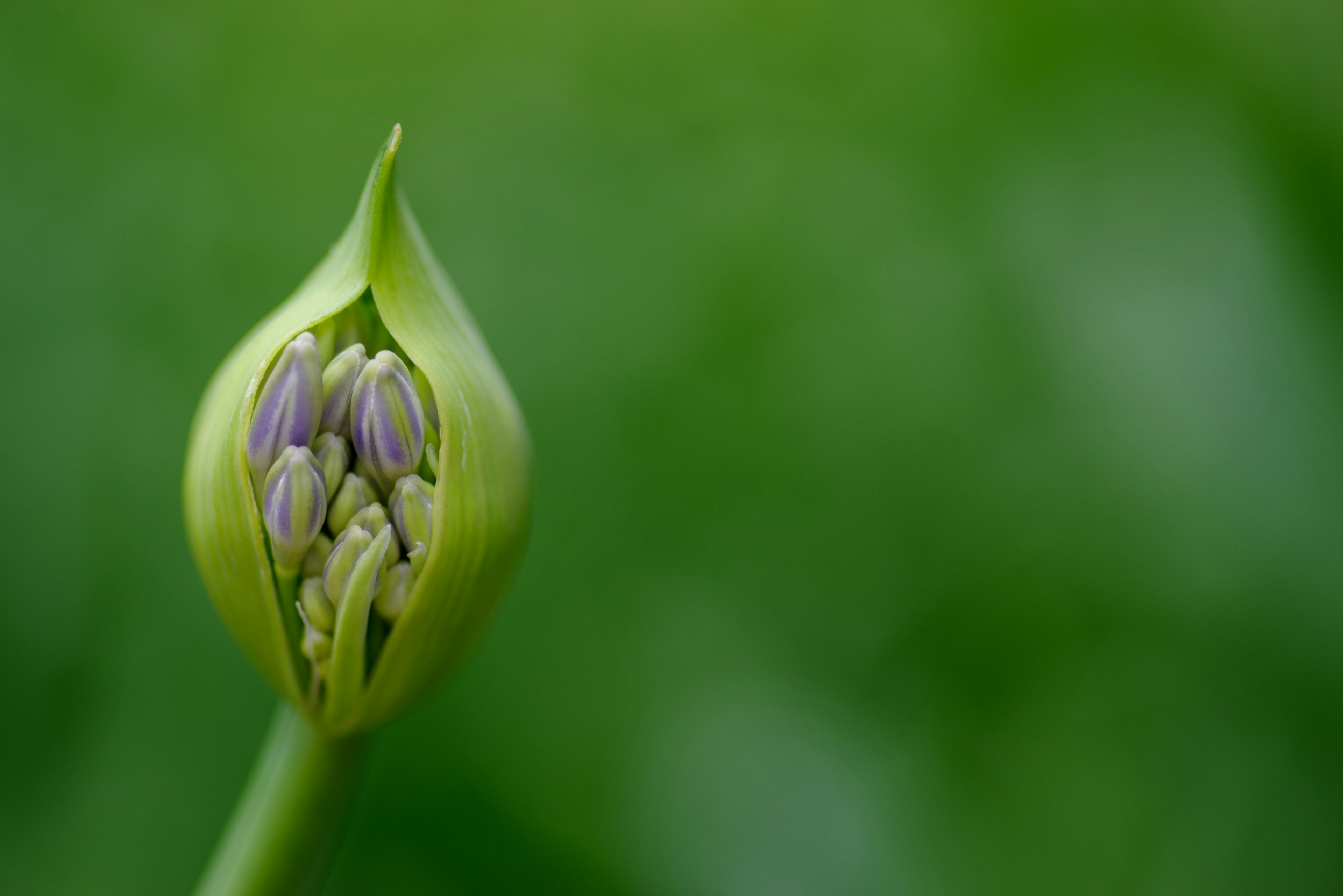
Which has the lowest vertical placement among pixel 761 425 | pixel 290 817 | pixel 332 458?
pixel 290 817

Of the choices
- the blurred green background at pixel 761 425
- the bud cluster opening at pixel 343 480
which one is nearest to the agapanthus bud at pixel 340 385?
the bud cluster opening at pixel 343 480

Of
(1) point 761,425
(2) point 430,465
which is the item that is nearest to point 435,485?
(2) point 430,465

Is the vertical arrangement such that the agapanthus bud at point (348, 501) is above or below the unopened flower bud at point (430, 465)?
below

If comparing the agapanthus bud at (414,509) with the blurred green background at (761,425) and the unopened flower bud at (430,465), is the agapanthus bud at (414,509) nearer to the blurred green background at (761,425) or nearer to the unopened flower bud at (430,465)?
the unopened flower bud at (430,465)

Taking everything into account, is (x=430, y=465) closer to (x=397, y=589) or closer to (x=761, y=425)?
(x=397, y=589)

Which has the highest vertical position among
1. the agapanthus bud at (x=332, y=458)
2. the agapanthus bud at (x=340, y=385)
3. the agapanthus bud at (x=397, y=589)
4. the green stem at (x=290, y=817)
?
the agapanthus bud at (x=340, y=385)

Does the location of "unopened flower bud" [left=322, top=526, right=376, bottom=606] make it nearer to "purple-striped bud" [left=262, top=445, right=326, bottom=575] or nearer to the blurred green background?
"purple-striped bud" [left=262, top=445, right=326, bottom=575]

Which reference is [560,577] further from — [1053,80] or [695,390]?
[1053,80]

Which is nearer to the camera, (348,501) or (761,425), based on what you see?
(348,501)
